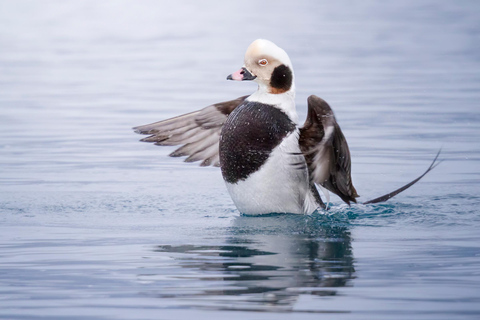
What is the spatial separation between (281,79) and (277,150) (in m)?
0.56

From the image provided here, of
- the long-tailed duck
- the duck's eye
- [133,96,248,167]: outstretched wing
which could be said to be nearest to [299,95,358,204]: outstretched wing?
the long-tailed duck

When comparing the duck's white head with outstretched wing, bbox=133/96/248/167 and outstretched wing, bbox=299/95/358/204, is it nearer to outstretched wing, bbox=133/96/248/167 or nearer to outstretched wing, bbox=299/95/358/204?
outstretched wing, bbox=299/95/358/204

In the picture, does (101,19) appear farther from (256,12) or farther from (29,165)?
(29,165)

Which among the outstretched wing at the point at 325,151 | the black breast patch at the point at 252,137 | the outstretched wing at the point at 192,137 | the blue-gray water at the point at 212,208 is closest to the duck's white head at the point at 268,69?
the black breast patch at the point at 252,137

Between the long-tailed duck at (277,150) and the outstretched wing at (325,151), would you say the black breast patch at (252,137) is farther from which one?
the outstretched wing at (325,151)

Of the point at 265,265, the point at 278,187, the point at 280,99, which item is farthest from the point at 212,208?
the point at 265,265

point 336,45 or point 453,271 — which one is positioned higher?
point 336,45

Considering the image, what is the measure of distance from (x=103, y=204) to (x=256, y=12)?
33356mm

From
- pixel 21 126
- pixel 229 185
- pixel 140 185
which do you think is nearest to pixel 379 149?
pixel 140 185

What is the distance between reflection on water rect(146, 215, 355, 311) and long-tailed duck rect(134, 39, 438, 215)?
0.28 metres

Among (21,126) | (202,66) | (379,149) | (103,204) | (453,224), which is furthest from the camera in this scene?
(202,66)

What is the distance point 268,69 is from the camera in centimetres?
803

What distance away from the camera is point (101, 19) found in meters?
40.2

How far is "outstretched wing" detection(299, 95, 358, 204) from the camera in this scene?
24.9 ft
